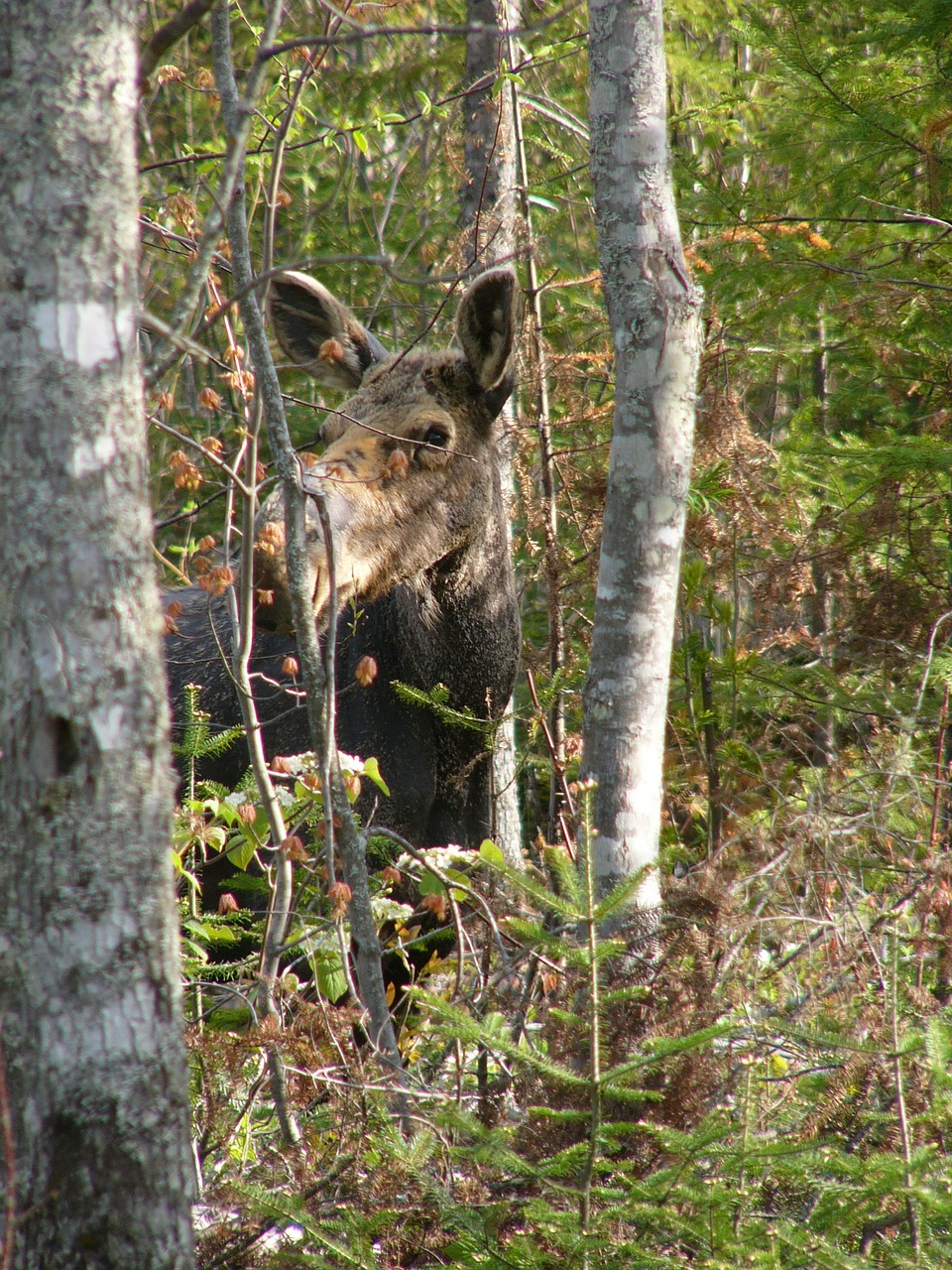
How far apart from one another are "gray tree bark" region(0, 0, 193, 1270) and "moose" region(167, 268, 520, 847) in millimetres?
2710

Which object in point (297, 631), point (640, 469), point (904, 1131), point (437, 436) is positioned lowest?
point (904, 1131)

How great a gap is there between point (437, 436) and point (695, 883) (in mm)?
2617

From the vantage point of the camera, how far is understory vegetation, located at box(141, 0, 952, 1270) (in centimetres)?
241

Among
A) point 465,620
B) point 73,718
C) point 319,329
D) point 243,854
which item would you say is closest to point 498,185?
point 319,329

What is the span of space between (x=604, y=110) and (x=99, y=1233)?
11.6ft

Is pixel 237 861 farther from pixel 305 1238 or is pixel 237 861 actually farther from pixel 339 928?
pixel 305 1238

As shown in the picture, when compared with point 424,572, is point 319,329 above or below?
above

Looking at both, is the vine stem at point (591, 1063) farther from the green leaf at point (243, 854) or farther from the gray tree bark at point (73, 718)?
the green leaf at point (243, 854)

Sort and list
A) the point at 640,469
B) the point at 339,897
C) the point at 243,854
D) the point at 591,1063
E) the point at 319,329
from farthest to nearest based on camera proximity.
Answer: the point at 319,329 → the point at 243,854 → the point at 640,469 → the point at 339,897 → the point at 591,1063

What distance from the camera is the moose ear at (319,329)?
18.3ft

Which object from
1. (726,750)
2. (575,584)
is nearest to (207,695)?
(575,584)

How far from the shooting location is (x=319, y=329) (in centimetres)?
582

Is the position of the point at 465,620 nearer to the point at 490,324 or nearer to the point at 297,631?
the point at 490,324

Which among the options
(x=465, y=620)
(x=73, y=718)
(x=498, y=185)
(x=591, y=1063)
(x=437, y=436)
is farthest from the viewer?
(x=498, y=185)
